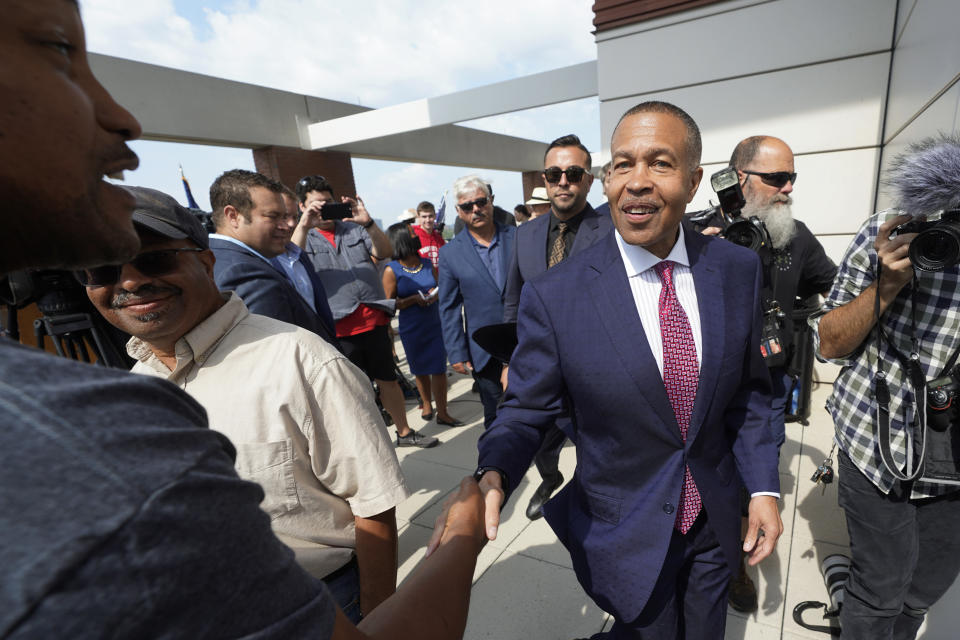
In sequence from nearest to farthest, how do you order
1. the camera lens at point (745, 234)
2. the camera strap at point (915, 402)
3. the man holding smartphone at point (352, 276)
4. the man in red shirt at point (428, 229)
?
1. the camera strap at point (915, 402)
2. the camera lens at point (745, 234)
3. the man holding smartphone at point (352, 276)
4. the man in red shirt at point (428, 229)

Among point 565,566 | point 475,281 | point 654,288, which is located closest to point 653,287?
point 654,288

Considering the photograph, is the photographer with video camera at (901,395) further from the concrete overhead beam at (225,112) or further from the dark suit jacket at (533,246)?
the concrete overhead beam at (225,112)

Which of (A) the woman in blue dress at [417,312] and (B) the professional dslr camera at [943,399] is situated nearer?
(B) the professional dslr camera at [943,399]

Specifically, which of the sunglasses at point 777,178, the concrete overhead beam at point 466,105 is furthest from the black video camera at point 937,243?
the concrete overhead beam at point 466,105

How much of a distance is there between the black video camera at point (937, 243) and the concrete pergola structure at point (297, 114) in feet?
22.3

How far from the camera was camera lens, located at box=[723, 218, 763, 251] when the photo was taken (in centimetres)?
229

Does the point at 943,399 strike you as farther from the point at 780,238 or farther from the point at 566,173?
the point at 566,173

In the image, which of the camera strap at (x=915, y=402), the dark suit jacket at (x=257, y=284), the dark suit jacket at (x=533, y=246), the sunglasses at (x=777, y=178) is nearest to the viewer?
the camera strap at (x=915, y=402)

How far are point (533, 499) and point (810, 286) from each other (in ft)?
7.43

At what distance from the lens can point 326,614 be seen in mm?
523

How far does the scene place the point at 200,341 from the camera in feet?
4.31

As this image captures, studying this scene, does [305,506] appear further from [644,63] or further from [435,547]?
[644,63]

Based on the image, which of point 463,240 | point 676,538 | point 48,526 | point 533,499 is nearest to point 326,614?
point 48,526

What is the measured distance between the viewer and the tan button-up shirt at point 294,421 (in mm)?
1288
